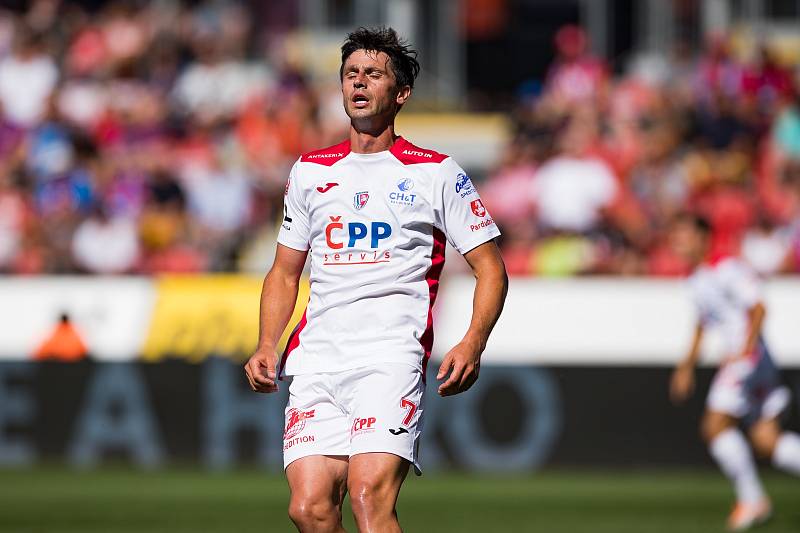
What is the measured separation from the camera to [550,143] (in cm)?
1706

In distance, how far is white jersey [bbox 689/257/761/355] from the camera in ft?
39.0

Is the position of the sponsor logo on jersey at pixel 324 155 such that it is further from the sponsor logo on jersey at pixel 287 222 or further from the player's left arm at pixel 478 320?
the player's left arm at pixel 478 320

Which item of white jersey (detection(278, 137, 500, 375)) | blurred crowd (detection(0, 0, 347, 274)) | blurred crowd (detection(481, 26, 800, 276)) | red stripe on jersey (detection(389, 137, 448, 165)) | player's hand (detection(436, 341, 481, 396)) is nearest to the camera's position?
player's hand (detection(436, 341, 481, 396))

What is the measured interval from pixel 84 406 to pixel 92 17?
7474mm

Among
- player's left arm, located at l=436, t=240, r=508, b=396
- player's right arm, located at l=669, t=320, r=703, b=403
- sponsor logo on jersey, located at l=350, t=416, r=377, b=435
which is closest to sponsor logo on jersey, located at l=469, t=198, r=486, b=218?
player's left arm, located at l=436, t=240, r=508, b=396

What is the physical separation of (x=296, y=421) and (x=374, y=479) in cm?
48

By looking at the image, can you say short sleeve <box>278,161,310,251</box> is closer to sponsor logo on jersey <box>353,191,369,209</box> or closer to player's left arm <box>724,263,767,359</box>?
sponsor logo on jersey <box>353,191,369,209</box>

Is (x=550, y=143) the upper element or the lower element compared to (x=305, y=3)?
lower

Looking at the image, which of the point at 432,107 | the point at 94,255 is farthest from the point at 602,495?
the point at 432,107

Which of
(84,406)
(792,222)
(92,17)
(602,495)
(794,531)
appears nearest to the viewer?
(794,531)

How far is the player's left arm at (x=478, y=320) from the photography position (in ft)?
18.8

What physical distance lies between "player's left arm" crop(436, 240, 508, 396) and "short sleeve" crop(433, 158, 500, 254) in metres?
0.04

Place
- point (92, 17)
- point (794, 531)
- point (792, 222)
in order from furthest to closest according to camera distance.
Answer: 1. point (92, 17)
2. point (792, 222)
3. point (794, 531)

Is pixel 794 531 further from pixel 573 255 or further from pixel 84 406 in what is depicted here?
pixel 84 406
